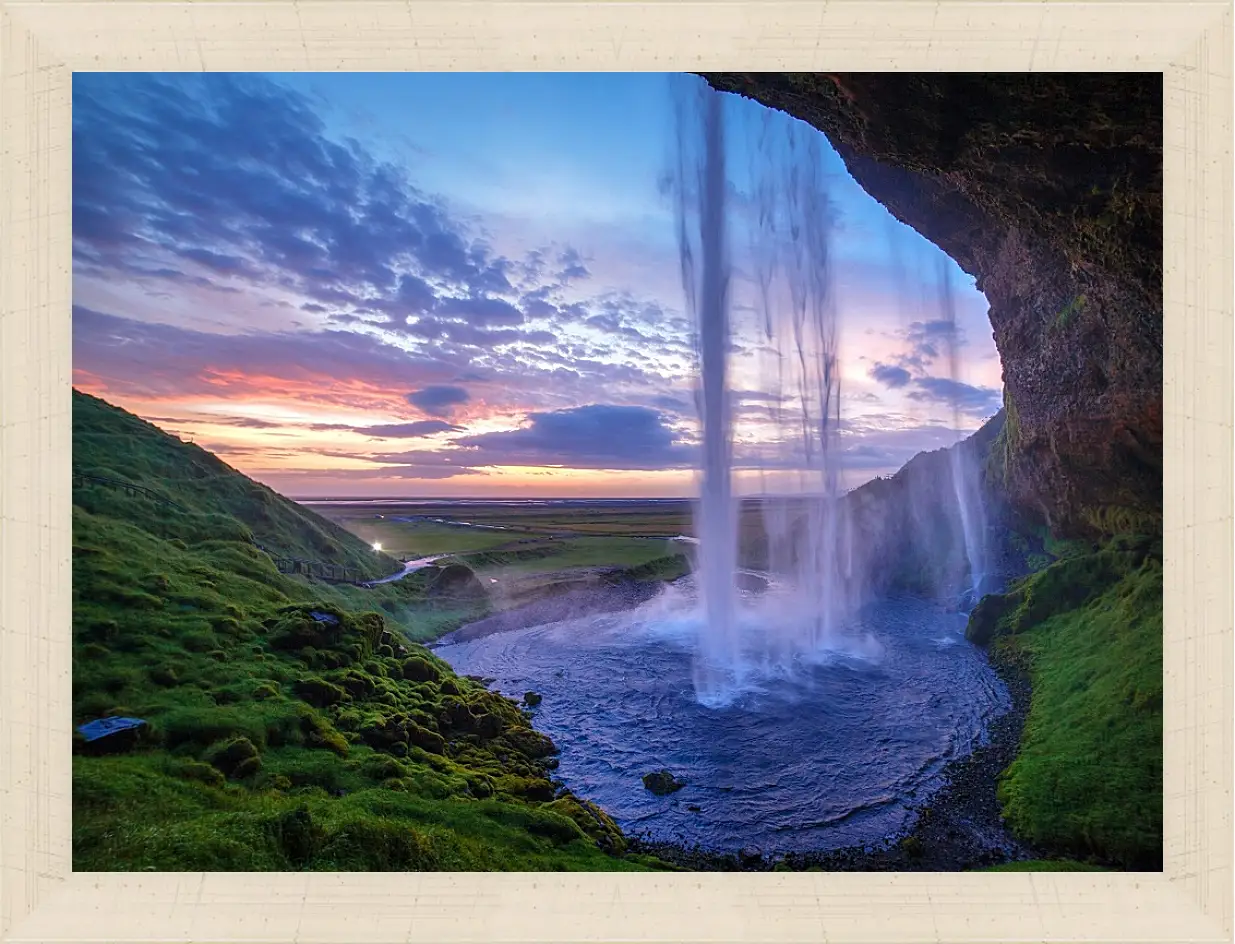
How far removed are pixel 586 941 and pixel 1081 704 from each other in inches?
505

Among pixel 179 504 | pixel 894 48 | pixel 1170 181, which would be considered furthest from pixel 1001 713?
pixel 179 504

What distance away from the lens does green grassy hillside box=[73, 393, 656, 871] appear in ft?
21.9

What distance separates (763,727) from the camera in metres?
13.2

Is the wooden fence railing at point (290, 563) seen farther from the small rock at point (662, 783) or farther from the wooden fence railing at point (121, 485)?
the small rock at point (662, 783)

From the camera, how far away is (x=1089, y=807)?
8672mm

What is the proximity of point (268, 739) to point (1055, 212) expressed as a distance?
61.3 feet

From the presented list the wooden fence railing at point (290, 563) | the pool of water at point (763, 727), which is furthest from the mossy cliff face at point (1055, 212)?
the wooden fence railing at point (290, 563)

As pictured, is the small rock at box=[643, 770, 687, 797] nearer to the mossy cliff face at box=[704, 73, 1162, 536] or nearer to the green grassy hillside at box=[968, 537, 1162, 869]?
the green grassy hillside at box=[968, 537, 1162, 869]

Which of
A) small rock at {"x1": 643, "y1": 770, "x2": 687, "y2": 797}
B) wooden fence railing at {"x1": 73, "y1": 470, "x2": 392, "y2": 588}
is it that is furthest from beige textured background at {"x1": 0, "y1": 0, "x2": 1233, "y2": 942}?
wooden fence railing at {"x1": 73, "y1": 470, "x2": 392, "y2": 588}

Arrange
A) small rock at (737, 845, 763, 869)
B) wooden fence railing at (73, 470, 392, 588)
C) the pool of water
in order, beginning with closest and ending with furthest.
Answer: small rock at (737, 845, 763, 869) → the pool of water → wooden fence railing at (73, 470, 392, 588)

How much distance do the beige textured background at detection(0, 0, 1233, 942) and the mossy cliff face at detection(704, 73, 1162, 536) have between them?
42.1 inches

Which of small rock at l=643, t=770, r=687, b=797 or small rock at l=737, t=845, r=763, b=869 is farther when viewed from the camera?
small rock at l=643, t=770, r=687, b=797

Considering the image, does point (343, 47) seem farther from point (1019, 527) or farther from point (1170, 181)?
point (1019, 527)

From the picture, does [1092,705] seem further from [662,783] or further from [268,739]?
[268,739]
